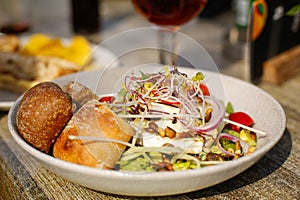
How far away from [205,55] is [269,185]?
27 cm

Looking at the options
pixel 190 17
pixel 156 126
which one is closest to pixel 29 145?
pixel 156 126

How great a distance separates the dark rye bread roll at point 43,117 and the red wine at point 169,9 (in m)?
0.48

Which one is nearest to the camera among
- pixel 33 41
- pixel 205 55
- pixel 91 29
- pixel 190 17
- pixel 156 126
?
pixel 156 126

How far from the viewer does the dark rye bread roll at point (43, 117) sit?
0.76 m

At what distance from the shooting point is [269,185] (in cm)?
79

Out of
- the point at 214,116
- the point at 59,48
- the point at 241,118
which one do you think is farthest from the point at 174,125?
the point at 59,48

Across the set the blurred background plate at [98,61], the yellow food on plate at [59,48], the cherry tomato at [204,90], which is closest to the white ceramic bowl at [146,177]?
the cherry tomato at [204,90]

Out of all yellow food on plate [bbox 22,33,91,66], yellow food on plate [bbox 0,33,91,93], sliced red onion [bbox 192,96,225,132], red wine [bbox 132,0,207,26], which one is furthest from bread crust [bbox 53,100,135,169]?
yellow food on plate [bbox 22,33,91,66]

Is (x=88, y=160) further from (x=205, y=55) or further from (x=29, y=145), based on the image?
(x=205, y=55)

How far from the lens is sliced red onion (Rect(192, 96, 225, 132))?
0.74 m

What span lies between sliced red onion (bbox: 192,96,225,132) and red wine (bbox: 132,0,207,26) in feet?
1.37

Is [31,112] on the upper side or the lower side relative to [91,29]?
upper

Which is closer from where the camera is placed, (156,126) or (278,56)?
(156,126)

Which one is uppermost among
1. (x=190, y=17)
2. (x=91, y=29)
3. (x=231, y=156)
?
(x=190, y=17)
